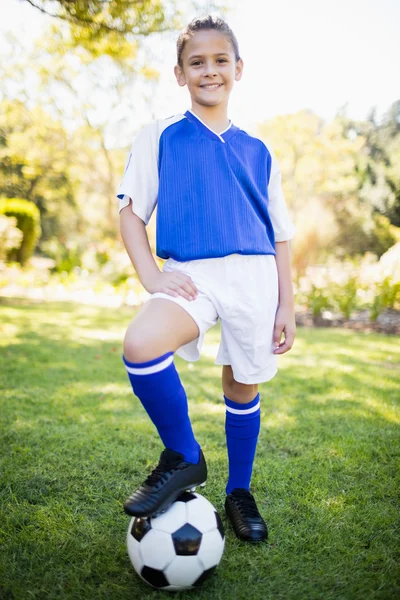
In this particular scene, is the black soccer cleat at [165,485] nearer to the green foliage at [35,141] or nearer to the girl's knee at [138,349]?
the girl's knee at [138,349]

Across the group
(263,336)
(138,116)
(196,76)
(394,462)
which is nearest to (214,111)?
(196,76)

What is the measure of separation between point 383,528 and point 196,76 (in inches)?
76.5

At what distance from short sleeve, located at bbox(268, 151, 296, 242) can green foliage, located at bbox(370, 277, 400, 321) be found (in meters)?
6.02

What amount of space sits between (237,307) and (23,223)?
12.1m

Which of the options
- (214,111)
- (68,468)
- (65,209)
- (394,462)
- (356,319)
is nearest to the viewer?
Result: (214,111)

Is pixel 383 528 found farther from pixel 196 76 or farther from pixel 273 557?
pixel 196 76

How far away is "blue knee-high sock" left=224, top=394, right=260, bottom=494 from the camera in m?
1.91

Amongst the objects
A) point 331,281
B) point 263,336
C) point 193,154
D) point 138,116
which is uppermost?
point 138,116

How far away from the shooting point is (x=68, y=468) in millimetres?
2324

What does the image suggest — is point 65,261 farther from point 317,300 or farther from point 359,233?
point 359,233

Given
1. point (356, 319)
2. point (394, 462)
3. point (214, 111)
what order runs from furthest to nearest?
1. point (356, 319)
2. point (394, 462)
3. point (214, 111)

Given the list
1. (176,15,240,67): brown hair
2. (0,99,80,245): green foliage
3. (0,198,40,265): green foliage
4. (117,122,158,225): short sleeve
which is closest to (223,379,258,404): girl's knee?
(117,122,158,225): short sleeve

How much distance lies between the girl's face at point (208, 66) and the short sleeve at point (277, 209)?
0.34 meters

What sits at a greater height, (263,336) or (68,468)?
(263,336)
